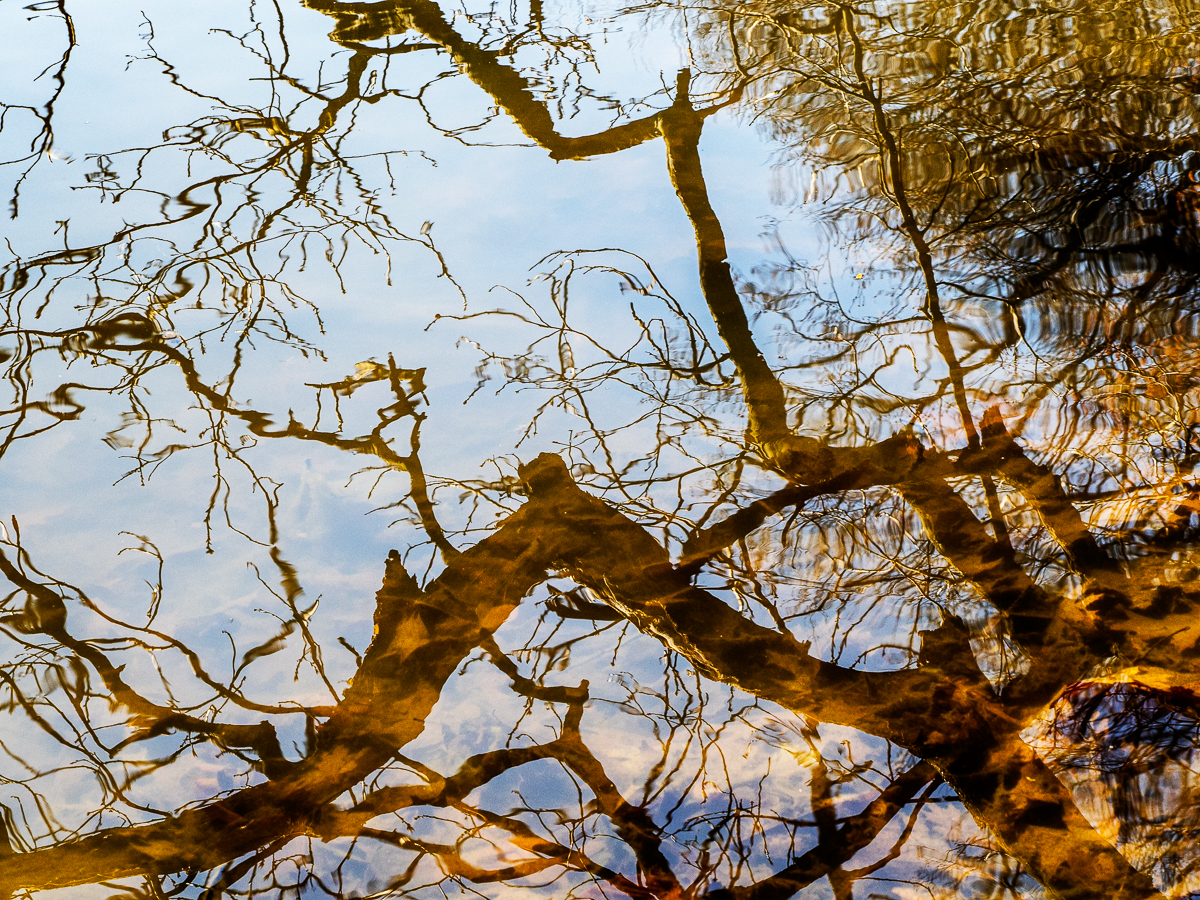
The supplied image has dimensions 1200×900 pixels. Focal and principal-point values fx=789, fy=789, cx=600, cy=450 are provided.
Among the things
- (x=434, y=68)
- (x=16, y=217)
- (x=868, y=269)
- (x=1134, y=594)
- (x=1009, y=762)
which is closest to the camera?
(x=1009, y=762)

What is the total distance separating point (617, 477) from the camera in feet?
5.42

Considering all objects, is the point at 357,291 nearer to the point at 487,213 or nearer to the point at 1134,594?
the point at 487,213

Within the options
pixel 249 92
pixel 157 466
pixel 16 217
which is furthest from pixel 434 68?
pixel 157 466

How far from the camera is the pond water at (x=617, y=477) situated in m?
1.26

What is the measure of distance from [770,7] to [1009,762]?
258 centimetres

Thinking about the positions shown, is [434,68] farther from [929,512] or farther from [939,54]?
[929,512]

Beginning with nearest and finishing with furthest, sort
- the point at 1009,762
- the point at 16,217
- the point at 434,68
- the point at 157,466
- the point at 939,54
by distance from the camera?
the point at 1009,762 → the point at 157,466 → the point at 16,217 → the point at 939,54 → the point at 434,68

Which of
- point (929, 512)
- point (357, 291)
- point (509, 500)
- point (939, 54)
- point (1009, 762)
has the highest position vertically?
point (939, 54)

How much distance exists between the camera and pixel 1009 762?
49.3 inches

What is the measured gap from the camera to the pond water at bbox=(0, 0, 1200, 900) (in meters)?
1.26

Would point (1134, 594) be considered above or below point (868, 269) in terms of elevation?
below

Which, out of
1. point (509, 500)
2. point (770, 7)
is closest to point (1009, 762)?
point (509, 500)

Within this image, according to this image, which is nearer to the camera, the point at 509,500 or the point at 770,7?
the point at 509,500

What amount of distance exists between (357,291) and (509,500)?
81 centimetres
